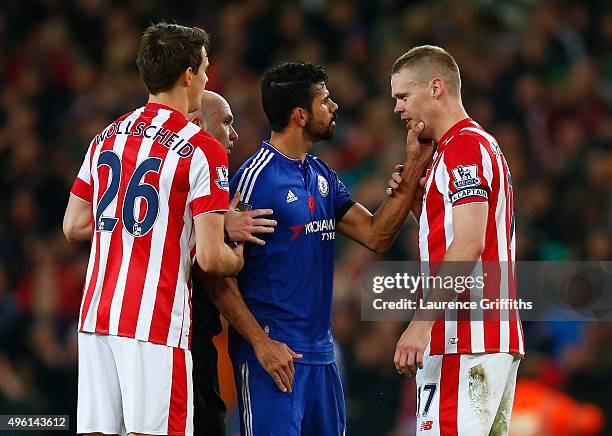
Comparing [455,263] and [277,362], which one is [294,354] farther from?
[455,263]

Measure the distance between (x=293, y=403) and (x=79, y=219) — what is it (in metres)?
1.25

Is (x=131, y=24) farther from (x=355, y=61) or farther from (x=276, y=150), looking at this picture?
(x=276, y=150)

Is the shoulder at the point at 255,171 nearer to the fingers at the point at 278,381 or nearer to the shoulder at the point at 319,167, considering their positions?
the shoulder at the point at 319,167

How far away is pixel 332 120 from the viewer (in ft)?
16.7

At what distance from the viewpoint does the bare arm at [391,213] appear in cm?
502

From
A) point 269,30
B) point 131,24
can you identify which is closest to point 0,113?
point 131,24

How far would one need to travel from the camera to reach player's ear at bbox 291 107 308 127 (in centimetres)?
500

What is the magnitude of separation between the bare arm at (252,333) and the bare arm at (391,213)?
774mm

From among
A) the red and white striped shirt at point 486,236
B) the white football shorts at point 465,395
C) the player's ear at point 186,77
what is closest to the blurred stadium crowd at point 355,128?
the white football shorts at point 465,395

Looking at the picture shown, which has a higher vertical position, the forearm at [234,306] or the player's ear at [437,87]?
the player's ear at [437,87]

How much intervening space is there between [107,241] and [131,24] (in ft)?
24.5

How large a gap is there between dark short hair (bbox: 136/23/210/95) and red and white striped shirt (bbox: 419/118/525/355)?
1.18m

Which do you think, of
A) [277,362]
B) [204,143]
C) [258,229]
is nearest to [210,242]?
[204,143]

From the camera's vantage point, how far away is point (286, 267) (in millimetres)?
4840
